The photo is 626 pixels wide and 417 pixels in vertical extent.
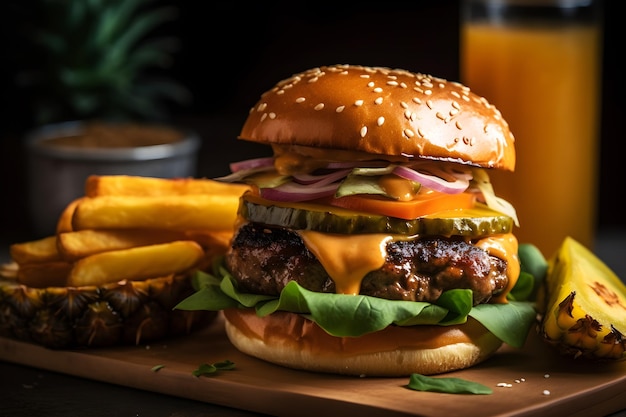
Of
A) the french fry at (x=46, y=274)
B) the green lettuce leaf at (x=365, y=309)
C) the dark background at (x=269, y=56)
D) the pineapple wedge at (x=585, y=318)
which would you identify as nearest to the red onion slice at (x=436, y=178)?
the green lettuce leaf at (x=365, y=309)

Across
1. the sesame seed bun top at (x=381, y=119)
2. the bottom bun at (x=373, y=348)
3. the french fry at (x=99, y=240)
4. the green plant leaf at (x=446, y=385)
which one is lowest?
the green plant leaf at (x=446, y=385)

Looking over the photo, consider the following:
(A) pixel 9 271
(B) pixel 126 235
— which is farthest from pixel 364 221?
(A) pixel 9 271

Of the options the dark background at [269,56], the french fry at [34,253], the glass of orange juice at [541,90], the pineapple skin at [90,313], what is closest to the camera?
the pineapple skin at [90,313]

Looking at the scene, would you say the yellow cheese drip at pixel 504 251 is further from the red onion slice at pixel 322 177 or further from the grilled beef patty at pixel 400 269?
the red onion slice at pixel 322 177

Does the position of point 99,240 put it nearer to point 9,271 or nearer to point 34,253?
point 34,253

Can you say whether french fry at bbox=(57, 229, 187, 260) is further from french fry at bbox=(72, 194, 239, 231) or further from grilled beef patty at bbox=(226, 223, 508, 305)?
grilled beef patty at bbox=(226, 223, 508, 305)

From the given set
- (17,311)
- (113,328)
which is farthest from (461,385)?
(17,311)
